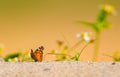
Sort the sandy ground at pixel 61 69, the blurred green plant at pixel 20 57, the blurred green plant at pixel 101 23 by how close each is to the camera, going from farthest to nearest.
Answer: the blurred green plant at pixel 101 23 < the blurred green plant at pixel 20 57 < the sandy ground at pixel 61 69

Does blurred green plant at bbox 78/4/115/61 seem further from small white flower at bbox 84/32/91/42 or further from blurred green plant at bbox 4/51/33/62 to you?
blurred green plant at bbox 4/51/33/62

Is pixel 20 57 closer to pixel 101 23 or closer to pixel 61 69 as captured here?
pixel 101 23

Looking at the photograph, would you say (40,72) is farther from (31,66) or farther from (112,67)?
(112,67)

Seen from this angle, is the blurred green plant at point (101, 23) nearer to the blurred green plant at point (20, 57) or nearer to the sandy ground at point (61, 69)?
the blurred green plant at point (20, 57)

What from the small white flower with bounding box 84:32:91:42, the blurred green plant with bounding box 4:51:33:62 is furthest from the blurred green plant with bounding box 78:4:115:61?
the blurred green plant with bounding box 4:51:33:62

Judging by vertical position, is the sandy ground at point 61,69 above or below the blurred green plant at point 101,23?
below

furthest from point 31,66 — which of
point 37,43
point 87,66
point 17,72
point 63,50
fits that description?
point 37,43

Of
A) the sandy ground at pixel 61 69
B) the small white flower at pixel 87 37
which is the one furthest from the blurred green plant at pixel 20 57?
the sandy ground at pixel 61 69

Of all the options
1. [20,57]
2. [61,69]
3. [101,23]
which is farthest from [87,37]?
[61,69]
